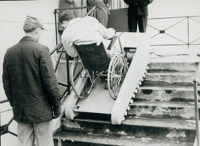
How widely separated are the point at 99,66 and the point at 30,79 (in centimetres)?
167

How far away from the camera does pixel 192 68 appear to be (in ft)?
18.4

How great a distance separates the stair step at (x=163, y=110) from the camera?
15.3 feet

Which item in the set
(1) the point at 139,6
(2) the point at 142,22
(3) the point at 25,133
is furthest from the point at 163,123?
(1) the point at 139,6

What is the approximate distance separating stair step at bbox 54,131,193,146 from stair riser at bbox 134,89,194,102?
34.0 inches

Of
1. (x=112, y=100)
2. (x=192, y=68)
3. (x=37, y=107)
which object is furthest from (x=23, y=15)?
(x=192, y=68)

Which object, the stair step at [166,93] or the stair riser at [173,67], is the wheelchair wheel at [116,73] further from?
the stair riser at [173,67]

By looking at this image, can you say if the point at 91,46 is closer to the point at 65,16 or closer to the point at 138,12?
the point at 65,16

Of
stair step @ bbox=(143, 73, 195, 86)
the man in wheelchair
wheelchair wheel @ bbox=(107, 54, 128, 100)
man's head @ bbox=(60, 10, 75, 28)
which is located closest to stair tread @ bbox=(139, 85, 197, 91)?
stair step @ bbox=(143, 73, 195, 86)

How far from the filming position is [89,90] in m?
5.21

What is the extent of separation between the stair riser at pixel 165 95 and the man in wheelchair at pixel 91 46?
1.72ft

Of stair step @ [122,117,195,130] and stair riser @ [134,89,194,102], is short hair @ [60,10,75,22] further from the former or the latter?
stair step @ [122,117,195,130]

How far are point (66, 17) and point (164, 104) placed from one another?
276cm

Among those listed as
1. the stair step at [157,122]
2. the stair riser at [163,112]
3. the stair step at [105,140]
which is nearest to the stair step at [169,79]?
the stair riser at [163,112]

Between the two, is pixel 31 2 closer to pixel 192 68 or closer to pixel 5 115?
pixel 5 115
